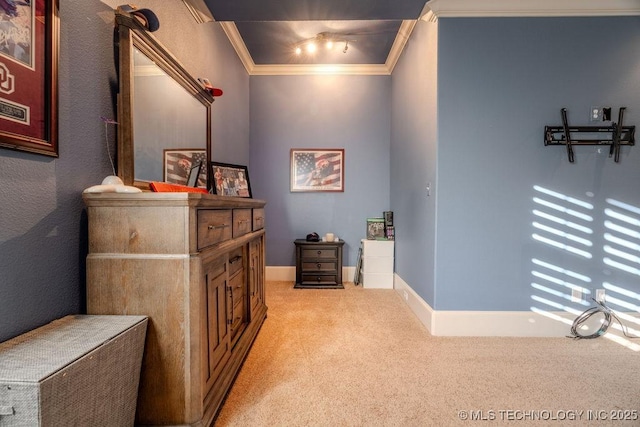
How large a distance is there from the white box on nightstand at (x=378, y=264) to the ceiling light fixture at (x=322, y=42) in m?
2.41

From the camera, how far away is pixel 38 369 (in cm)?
82

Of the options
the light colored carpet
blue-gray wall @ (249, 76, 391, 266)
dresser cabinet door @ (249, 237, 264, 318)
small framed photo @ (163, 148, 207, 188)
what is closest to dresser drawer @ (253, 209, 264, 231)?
dresser cabinet door @ (249, 237, 264, 318)

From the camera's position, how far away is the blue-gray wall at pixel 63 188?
1.04m

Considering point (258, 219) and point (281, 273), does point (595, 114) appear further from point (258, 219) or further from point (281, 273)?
point (281, 273)

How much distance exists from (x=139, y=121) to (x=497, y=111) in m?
2.56

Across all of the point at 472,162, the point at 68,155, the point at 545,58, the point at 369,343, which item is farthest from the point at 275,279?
the point at 545,58

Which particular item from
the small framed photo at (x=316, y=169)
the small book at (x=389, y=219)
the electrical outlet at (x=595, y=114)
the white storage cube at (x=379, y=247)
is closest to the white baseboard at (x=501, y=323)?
the white storage cube at (x=379, y=247)

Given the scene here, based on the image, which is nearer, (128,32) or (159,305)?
(159,305)

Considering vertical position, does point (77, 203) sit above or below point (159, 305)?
above

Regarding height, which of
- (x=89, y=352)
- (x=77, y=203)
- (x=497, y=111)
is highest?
(x=497, y=111)

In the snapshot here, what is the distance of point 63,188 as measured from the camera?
4.04 ft

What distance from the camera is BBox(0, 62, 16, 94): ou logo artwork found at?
99cm

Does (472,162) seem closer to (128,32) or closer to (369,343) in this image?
(369,343)

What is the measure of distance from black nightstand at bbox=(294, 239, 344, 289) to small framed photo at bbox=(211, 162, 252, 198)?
1.15 m
